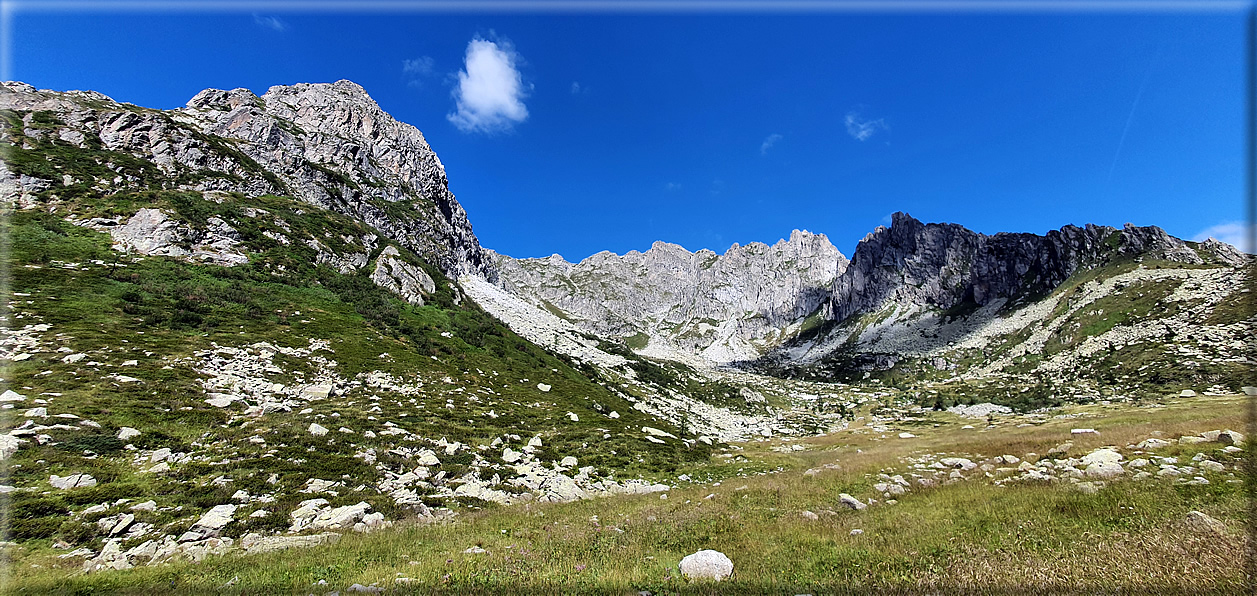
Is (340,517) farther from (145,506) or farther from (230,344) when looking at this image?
(230,344)

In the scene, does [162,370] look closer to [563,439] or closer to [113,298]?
[113,298]

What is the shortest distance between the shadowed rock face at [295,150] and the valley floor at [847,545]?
210ft

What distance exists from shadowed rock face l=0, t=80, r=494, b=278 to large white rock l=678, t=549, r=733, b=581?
71709 mm

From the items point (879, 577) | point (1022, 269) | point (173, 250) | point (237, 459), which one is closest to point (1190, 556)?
point (879, 577)

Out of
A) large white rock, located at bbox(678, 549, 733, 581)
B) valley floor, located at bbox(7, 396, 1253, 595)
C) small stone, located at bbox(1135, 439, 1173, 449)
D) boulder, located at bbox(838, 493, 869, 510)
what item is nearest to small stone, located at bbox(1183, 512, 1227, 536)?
valley floor, located at bbox(7, 396, 1253, 595)

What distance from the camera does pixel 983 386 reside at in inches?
4045

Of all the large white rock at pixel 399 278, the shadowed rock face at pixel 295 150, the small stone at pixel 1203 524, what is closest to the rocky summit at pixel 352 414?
the small stone at pixel 1203 524

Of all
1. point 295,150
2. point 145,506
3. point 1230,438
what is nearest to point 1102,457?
point 1230,438

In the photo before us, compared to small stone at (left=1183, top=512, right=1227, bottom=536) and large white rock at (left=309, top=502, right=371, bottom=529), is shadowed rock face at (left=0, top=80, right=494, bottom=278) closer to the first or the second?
large white rock at (left=309, top=502, right=371, bottom=529)

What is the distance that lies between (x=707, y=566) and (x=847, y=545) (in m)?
3.47

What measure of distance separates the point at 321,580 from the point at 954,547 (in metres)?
13.4

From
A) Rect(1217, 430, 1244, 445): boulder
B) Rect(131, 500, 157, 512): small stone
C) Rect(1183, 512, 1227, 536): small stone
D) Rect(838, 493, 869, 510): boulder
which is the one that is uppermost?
Rect(1217, 430, 1244, 445): boulder

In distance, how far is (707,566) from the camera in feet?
29.1

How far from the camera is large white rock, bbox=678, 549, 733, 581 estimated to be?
8672mm
